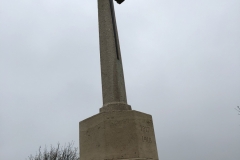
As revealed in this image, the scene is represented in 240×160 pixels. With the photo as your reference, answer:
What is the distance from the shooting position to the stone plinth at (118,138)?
2.67m

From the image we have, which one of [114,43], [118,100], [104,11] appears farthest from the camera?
[104,11]

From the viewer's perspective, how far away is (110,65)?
3443mm

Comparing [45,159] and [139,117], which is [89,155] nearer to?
[139,117]

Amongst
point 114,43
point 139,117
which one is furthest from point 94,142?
point 114,43

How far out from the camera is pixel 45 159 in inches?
878

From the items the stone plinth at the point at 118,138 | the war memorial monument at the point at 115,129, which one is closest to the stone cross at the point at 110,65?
the war memorial monument at the point at 115,129

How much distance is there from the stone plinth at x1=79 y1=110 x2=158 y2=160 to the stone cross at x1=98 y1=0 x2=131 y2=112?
290mm

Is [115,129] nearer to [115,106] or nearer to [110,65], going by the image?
[115,106]

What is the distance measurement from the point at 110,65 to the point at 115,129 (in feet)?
3.72

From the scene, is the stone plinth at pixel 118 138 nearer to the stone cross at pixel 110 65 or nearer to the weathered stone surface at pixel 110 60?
the stone cross at pixel 110 65

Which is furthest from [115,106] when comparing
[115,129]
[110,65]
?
[110,65]

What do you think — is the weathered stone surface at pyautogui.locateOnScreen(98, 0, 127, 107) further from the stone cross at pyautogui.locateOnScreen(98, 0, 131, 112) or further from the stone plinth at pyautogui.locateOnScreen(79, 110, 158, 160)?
the stone plinth at pyautogui.locateOnScreen(79, 110, 158, 160)

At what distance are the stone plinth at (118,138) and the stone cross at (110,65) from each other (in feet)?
0.95

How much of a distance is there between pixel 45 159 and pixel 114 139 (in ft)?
74.1
